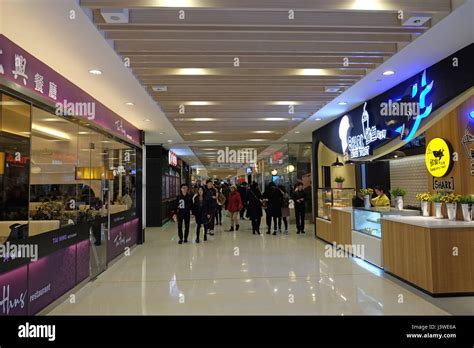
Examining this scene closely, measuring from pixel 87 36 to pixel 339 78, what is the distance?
12.1ft

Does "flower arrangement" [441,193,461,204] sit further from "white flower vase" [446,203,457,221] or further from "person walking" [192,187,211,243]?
"person walking" [192,187,211,243]

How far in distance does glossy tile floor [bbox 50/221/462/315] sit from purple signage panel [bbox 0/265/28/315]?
59 cm

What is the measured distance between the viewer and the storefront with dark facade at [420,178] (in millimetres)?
4004

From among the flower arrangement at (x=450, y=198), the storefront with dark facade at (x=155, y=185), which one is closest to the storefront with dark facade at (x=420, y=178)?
the flower arrangement at (x=450, y=198)

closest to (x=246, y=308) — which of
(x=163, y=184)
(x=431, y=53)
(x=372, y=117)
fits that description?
(x=431, y=53)

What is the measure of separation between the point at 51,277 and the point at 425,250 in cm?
470

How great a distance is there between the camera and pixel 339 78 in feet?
17.0

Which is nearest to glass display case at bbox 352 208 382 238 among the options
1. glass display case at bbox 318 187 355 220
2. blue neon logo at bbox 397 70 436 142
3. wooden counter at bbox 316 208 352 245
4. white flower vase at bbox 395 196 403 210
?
wooden counter at bbox 316 208 352 245

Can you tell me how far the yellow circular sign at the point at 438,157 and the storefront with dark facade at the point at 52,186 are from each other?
5.42 meters

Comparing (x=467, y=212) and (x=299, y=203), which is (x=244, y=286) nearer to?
(x=467, y=212)

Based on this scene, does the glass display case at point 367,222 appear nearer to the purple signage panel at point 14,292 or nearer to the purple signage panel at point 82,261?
the purple signage panel at point 82,261

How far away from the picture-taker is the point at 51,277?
399cm

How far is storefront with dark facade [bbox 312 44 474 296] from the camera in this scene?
400 cm

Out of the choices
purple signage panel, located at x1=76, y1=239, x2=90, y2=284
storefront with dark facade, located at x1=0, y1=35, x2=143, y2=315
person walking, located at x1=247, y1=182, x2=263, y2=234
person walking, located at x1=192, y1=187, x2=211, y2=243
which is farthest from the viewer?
person walking, located at x1=247, y1=182, x2=263, y2=234
